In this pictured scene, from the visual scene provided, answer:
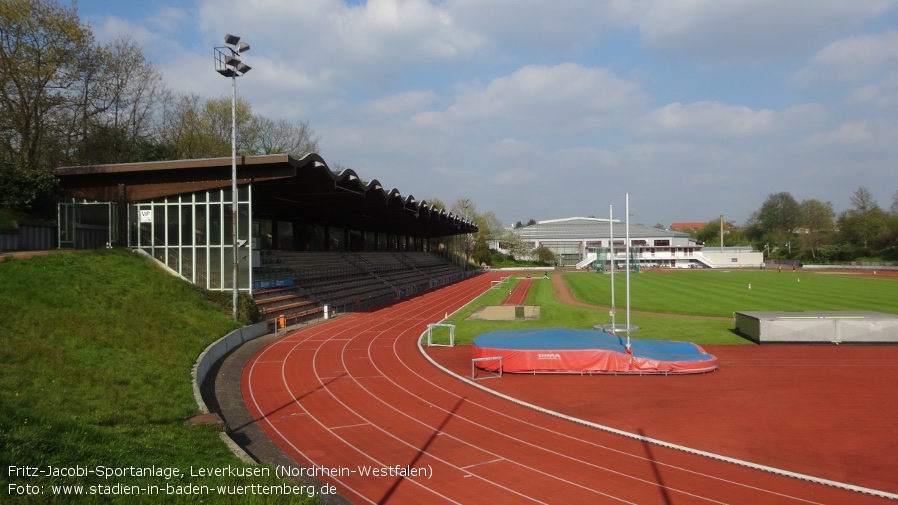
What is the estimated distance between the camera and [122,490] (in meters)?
6.79

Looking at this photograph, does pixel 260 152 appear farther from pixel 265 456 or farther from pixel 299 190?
pixel 265 456

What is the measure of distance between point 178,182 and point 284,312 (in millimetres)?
8610

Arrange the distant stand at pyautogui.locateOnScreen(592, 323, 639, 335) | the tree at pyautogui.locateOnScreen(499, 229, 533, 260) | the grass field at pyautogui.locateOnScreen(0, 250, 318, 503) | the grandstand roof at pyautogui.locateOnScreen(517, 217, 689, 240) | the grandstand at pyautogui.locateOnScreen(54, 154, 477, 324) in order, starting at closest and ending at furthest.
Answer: the grass field at pyautogui.locateOnScreen(0, 250, 318, 503), the distant stand at pyautogui.locateOnScreen(592, 323, 639, 335), the grandstand at pyautogui.locateOnScreen(54, 154, 477, 324), the tree at pyautogui.locateOnScreen(499, 229, 533, 260), the grandstand roof at pyautogui.locateOnScreen(517, 217, 689, 240)

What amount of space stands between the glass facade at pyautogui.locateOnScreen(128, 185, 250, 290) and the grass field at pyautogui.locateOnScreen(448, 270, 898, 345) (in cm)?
1186

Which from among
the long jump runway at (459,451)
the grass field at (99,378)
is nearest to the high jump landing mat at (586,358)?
the long jump runway at (459,451)

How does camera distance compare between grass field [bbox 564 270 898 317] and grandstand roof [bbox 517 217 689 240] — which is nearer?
grass field [bbox 564 270 898 317]

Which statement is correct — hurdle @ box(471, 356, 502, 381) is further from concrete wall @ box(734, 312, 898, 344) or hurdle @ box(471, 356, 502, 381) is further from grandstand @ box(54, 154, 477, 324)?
grandstand @ box(54, 154, 477, 324)

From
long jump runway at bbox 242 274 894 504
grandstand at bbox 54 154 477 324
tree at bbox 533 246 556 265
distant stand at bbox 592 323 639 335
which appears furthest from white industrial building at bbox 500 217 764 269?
long jump runway at bbox 242 274 894 504

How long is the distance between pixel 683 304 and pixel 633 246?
71127 millimetres

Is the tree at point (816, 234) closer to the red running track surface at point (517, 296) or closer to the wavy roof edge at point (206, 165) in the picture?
the red running track surface at point (517, 296)

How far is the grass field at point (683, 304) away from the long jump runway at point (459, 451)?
905 centimetres

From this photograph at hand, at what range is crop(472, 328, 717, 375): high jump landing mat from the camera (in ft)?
59.2

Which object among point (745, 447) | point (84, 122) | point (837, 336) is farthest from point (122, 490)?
point (84, 122)

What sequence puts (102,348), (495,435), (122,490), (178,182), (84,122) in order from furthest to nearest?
(84,122) < (178,182) < (102,348) < (495,435) < (122,490)
